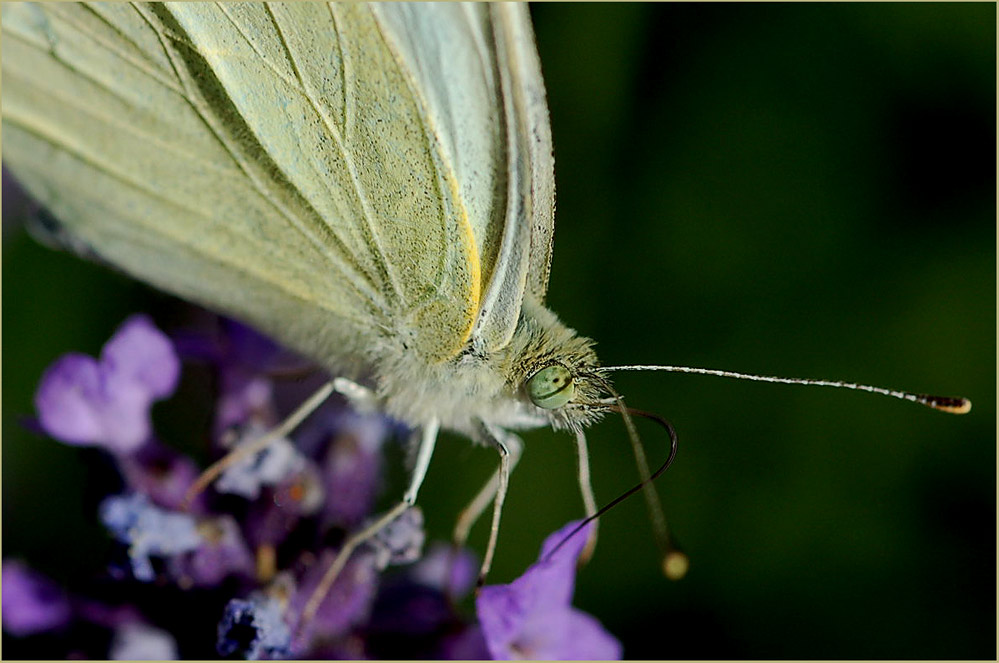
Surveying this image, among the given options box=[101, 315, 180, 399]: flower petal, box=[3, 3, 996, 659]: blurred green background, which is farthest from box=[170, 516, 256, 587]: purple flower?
box=[3, 3, 996, 659]: blurred green background

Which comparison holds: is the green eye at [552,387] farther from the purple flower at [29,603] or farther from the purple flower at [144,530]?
the purple flower at [29,603]

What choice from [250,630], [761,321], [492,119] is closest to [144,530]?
[250,630]

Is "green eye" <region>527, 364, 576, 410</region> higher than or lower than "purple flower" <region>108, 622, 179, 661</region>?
higher

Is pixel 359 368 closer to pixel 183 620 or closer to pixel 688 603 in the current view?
pixel 183 620

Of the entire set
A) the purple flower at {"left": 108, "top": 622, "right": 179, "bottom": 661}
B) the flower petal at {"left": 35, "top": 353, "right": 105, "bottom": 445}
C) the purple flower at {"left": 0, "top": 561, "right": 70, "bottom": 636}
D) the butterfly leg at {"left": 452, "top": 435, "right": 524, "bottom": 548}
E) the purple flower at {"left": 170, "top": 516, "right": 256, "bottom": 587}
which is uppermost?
the flower petal at {"left": 35, "top": 353, "right": 105, "bottom": 445}

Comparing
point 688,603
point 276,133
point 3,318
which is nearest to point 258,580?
point 276,133

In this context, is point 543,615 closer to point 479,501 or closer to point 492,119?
point 479,501

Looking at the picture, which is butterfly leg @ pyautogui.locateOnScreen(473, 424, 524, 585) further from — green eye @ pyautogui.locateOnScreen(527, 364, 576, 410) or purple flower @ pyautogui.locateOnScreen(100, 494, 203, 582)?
purple flower @ pyautogui.locateOnScreen(100, 494, 203, 582)
